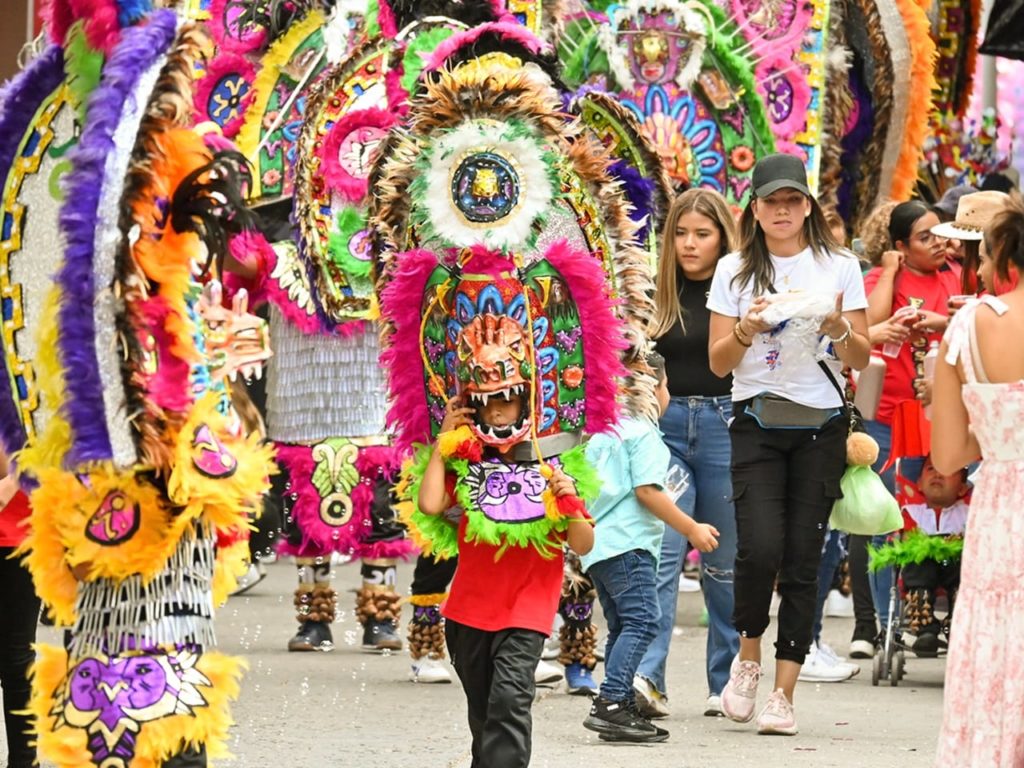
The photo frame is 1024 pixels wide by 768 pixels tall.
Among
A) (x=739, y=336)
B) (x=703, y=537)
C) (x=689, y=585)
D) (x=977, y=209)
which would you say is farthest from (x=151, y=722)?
(x=689, y=585)

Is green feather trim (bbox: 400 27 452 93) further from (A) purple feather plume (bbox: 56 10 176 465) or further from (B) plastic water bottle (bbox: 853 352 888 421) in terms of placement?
(B) plastic water bottle (bbox: 853 352 888 421)

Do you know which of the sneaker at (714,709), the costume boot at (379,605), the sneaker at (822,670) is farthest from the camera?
the costume boot at (379,605)

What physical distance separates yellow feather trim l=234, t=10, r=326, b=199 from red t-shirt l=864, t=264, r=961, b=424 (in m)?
2.65

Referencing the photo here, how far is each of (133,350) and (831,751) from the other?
3298 mm

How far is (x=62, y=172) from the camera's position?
4609 millimetres

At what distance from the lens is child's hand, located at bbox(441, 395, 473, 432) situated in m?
5.64

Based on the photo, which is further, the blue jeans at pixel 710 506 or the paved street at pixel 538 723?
the blue jeans at pixel 710 506

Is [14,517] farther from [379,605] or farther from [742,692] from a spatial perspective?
[379,605]

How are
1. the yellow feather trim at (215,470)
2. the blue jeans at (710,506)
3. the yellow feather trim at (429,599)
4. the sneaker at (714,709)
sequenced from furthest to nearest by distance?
1. the yellow feather trim at (429,599)
2. the blue jeans at (710,506)
3. the sneaker at (714,709)
4. the yellow feather trim at (215,470)

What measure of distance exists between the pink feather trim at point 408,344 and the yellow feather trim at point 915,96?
5863 mm

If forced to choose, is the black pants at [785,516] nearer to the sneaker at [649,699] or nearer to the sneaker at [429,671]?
the sneaker at [649,699]

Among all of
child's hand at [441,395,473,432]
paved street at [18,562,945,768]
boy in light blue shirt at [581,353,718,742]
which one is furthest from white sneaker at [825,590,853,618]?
child's hand at [441,395,473,432]

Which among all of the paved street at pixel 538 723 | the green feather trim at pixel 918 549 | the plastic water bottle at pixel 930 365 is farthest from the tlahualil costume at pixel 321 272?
the plastic water bottle at pixel 930 365

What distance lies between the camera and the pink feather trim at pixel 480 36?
5949 mm
